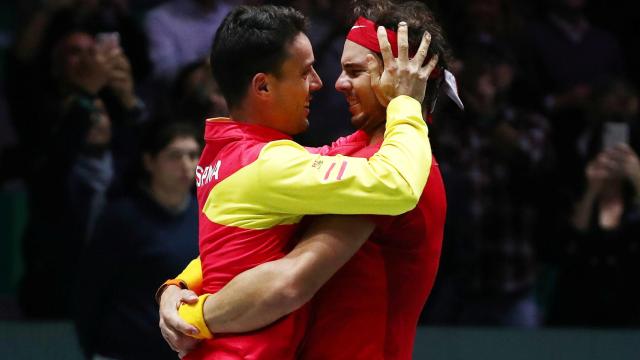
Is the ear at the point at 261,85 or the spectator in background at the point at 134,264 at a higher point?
the ear at the point at 261,85

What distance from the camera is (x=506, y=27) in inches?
260

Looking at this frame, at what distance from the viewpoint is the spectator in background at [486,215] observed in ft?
18.9

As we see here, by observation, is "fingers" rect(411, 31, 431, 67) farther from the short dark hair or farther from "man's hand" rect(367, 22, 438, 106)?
the short dark hair

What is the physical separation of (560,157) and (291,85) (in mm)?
3621

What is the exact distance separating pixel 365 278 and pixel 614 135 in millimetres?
3184

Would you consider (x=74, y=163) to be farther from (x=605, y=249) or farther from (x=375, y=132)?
(x=375, y=132)

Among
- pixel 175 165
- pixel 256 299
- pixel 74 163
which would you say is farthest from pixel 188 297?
pixel 74 163

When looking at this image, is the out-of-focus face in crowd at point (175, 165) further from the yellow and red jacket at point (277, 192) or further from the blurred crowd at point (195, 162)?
the yellow and red jacket at point (277, 192)

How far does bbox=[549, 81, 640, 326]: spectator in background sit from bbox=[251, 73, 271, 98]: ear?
3.01m

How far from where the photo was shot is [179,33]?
627 centimetres

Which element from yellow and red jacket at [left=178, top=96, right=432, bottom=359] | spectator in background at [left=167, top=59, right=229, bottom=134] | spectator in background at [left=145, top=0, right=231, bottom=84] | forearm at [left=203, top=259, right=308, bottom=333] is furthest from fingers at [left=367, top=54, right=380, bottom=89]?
spectator in background at [left=145, top=0, right=231, bottom=84]

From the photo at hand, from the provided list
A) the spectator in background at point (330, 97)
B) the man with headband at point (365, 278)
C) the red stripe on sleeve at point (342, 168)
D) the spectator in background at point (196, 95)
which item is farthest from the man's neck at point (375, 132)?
the spectator in background at point (196, 95)

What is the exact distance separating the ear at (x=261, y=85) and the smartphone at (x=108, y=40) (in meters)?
2.96

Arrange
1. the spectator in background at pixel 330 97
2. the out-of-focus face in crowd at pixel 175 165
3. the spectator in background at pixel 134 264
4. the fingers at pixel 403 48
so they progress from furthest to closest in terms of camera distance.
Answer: the spectator in background at pixel 330 97, the out-of-focus face in crowd at pixel 175 165, the spectator in background at pixel 134 264, the fingers at pixel 403 48
